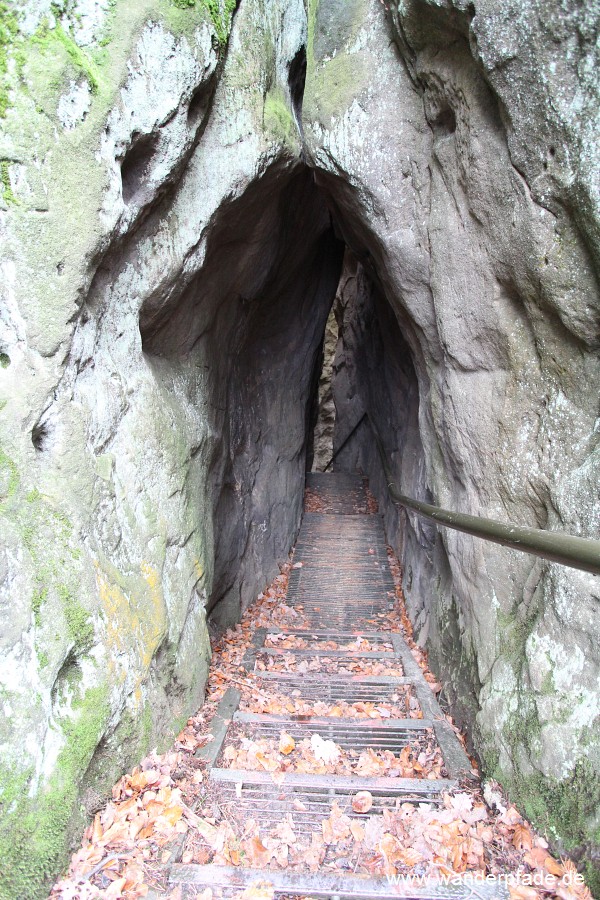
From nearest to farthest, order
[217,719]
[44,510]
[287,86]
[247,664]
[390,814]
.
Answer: [44,510]
[390,814]
[217,719]
[247,664]
[287,86]

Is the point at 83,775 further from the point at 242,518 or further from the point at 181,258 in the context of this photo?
the point at 242,518

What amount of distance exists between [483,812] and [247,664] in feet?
8.11

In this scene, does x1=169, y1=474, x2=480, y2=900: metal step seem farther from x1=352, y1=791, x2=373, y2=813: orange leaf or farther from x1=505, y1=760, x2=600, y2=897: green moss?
x1=505, y1=760, x2=600, y2=897: green moss

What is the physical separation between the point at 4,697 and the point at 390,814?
2036mm

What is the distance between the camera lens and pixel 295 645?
5.64 metres

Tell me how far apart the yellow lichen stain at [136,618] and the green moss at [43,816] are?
359 millimetres

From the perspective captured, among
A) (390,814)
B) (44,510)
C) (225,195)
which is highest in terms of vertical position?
(225,195)

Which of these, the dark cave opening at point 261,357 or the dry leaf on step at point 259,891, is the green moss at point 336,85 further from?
the dry leaf on step at point 259,891

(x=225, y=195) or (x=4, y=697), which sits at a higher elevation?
(x=225, y=195)

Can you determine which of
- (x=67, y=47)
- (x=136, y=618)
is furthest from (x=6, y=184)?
(x=136, y=618)

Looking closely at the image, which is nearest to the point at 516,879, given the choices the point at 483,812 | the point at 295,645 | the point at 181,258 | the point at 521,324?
the point at 483,812

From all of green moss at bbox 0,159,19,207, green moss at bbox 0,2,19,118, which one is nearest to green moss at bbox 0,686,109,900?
green moss at bbox 0,159,19,207

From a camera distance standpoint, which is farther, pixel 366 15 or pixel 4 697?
pixel 366 15

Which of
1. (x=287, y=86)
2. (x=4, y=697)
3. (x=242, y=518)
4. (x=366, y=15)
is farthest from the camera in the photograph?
(x=242, y=518)
